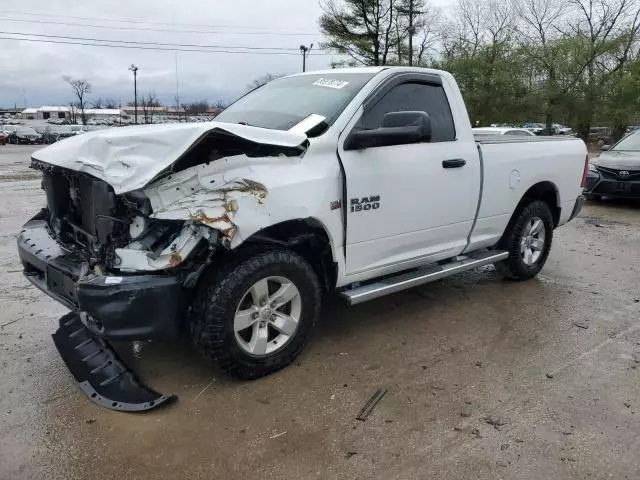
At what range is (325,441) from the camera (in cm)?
286

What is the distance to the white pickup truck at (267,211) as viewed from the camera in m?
2.92

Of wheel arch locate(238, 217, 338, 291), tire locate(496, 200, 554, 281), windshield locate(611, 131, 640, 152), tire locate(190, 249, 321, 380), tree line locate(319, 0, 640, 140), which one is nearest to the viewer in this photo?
tire locate(190, 249, 321, 380)

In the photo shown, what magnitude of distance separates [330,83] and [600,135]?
3480 centimetres

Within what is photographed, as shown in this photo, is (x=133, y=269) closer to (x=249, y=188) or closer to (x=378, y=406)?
(x=249, y=188)

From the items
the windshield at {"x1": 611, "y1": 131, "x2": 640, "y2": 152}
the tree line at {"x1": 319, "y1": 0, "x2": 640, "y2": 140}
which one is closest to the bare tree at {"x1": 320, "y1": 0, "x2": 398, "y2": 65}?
the tree line at {"x1": 319, "y1": 0, "x2": 640, "y2": 140}

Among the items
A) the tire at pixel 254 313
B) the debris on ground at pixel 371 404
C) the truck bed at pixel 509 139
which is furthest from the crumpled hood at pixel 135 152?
the truck bed at pixel 509 139

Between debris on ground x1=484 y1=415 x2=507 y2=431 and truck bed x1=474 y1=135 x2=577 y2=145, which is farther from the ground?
truck bed x1=474 y1=135 x2=577 y2=145

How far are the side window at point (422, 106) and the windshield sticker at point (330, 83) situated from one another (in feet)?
1.06

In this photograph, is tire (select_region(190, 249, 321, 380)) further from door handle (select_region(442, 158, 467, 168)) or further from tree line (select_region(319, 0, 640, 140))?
tree line (select_region(319, 0, 640, 140))

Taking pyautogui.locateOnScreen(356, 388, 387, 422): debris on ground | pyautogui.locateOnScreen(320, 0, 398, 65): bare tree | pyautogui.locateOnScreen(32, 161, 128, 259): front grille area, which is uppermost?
pyautogui.locateOnScreen(320, 0, 398, 65): bare tree

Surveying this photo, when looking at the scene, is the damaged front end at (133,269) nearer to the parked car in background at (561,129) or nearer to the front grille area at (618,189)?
the front grille area at (618,189)

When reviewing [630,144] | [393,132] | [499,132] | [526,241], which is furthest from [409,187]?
[630,144]

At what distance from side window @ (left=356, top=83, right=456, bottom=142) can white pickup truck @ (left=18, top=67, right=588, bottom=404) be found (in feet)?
0.04

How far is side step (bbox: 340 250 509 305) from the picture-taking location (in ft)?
12.4
